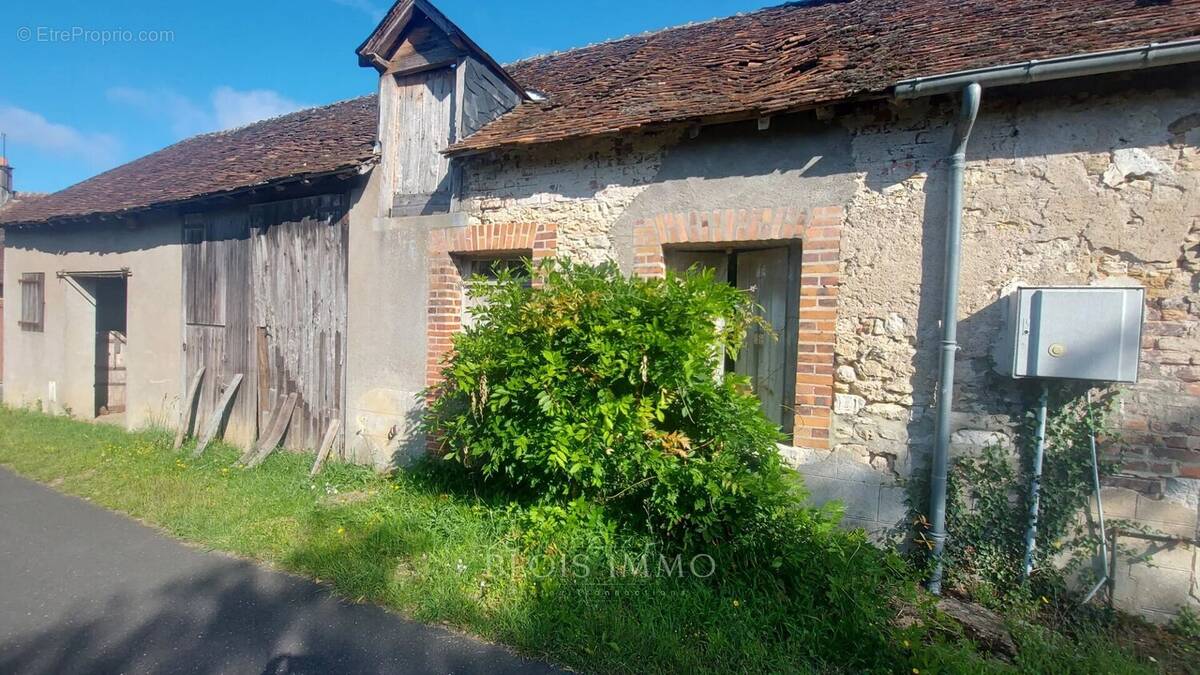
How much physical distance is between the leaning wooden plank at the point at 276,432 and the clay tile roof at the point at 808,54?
351 centimetres

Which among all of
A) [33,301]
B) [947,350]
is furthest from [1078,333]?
[33,301]

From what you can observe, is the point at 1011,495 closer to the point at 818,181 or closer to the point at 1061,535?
the point at 1061,535

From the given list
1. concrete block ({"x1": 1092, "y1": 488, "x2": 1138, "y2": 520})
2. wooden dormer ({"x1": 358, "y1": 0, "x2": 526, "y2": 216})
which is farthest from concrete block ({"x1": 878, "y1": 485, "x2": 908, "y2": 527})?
wooden dormer ({"x1": 358, "y1": 0, "x2": 526, "y2": 216})

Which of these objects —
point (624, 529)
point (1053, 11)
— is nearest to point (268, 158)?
point (624, 529)

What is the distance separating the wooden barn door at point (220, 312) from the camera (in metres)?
6.50

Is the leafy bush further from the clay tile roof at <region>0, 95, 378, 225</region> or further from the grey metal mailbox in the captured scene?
the clay tile roof at <region>0, 95, 378, 225</region>

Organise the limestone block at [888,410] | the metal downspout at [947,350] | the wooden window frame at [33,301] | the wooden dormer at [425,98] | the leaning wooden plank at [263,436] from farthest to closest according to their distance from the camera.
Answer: the wooden window frame at [33,301] → the leaning wooden plank at [263,436] → the wooden dormer at [425,98] → the limestone block at [888,410] → the metal downspout at [947,350]

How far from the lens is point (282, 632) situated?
304 centimetres

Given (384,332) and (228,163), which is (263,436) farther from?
(228,163)

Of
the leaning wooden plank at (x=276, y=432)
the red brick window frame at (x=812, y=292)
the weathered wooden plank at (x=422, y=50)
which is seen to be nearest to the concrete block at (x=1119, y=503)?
the red brick window frame at (x=812, y=292)

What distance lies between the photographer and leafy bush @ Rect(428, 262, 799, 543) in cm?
322

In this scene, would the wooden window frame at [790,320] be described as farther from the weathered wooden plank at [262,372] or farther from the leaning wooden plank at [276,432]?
the weathered wooden plank at [262,372]

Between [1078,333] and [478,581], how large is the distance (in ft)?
12.4

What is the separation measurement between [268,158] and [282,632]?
244 inches
